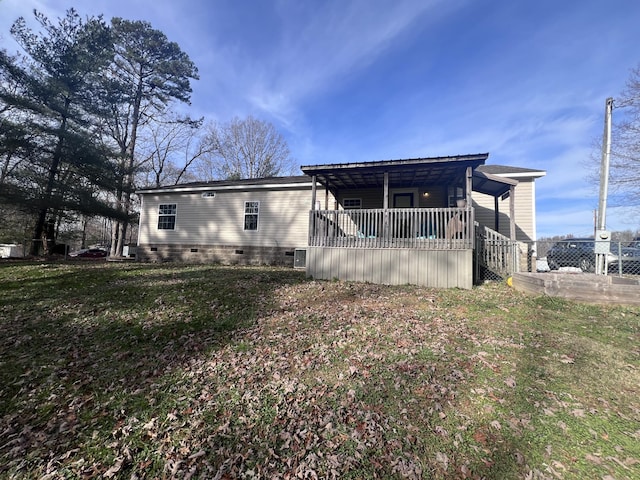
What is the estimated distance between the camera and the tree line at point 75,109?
1279cm

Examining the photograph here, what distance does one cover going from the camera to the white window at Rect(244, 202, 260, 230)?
13.3 m

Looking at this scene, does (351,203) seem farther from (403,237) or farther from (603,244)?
(603,244)

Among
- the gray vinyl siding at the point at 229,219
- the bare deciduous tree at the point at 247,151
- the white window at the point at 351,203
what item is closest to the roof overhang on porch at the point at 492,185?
the white window at the point at 351,203

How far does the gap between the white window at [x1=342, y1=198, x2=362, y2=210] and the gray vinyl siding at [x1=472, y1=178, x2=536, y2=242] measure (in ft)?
15.3

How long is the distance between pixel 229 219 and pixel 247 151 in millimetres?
17270

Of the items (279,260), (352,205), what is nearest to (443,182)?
(352,205)

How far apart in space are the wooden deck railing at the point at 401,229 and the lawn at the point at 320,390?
7.77ft

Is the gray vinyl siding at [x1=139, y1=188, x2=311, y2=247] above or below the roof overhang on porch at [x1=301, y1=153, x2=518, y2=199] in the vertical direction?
below

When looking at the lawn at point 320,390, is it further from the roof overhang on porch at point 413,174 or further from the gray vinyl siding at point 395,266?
the roof overhang on porch at point 413,174

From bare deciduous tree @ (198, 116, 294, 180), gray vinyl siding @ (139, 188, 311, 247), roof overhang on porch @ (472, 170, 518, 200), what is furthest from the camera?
bare deciduous tree @ (198, 116, 294, 180)

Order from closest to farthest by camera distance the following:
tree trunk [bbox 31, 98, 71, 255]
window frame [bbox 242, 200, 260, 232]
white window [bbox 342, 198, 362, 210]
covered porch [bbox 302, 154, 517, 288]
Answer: covered porch [bbox 302, 154, 517, 288] < white window [bbox 342, 198, 362, 210] < tree trunk [bbox 31, 98, 71, 255] < window frame [bbox 242, 200, 260, 232]

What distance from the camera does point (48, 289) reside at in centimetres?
718

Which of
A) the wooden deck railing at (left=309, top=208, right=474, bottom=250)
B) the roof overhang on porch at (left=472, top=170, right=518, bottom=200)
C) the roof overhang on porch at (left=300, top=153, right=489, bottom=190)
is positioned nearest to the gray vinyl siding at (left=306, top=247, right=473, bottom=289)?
the wooden deck railing at (left=309, top=208, right=474, bottom=250)

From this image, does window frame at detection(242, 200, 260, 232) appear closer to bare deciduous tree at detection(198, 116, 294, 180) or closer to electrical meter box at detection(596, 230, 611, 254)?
electrical meter box at detection(596, 230, 611, 254)
